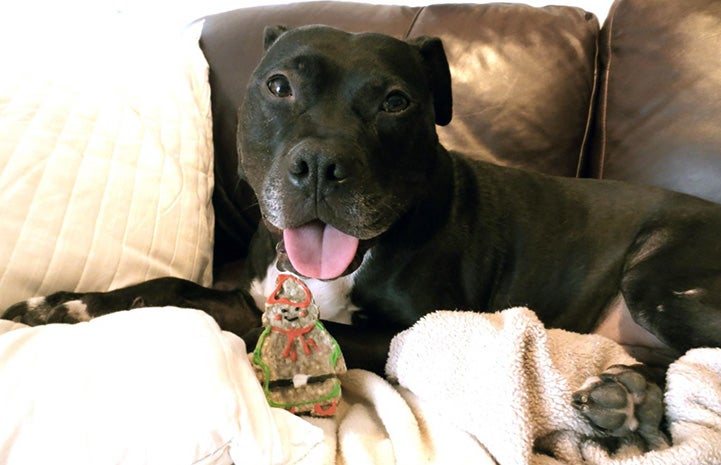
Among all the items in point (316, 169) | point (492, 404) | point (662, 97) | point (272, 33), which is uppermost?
point (272, 33)

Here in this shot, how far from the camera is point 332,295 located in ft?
5.03

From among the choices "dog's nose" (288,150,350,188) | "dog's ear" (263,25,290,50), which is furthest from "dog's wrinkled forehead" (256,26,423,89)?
"dog's nose" (288,150,350,188)

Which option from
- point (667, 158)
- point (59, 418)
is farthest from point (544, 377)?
point (667, 158)

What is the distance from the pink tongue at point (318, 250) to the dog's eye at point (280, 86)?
0.33 metres

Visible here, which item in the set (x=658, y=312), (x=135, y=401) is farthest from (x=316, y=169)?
(x=658, y=312)

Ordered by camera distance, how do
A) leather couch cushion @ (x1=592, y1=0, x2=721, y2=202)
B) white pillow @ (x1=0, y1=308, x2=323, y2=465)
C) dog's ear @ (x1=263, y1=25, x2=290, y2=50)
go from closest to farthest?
1. white pillow @ (x1=0, y1=308, x2=323, y2=465)
2. dog's ear @ (x1=263, y1=25, x2=290, y2=50)
3. leather couch cushion @ (x1=592, y1=0, x2=721, y2=202)

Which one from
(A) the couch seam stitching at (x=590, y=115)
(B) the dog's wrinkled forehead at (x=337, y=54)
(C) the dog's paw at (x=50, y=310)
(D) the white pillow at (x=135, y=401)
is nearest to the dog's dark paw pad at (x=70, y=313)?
(C) the dog's paw at (x=50, y=310)

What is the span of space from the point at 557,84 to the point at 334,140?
3.71ft

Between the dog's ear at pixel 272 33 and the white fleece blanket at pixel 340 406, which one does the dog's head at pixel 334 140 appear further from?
the white fleece blanket at pixel 340 406

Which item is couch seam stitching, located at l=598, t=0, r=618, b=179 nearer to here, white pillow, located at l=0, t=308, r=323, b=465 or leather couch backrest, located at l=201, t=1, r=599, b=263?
leather couch backrest, located at l=201, t=1, r=599, b=263

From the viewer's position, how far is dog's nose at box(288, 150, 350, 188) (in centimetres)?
117

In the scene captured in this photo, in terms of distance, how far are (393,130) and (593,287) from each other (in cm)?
81

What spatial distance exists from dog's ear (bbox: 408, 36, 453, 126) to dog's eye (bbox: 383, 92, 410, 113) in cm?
24

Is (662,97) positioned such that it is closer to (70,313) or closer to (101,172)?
(101,172)
